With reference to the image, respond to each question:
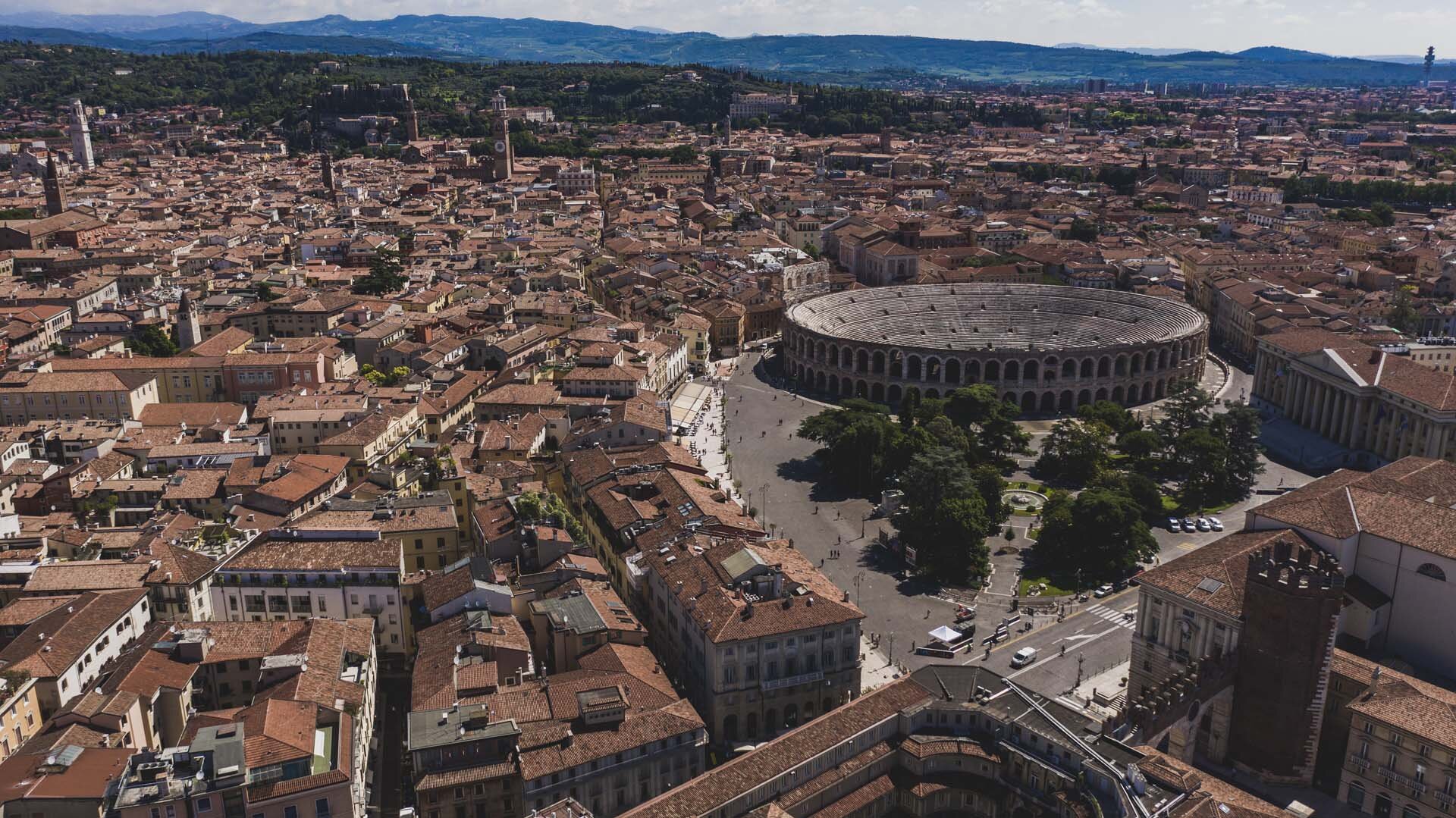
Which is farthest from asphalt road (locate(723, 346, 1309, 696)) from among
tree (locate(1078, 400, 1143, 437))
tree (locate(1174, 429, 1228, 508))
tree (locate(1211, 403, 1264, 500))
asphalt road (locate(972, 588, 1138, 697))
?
tree (locate(1078, 400, 1143, 437))

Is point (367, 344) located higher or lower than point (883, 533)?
higher

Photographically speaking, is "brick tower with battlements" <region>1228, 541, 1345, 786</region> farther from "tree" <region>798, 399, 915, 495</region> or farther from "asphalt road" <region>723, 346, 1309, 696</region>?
"tree" <region>798, 399, 915, 495</region>

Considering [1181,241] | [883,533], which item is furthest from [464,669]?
[1181,241]

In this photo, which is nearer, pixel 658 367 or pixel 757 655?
pixel 757 655

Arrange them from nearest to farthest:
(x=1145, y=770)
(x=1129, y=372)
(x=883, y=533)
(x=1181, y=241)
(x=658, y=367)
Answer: (x=1145, y=770) → (x=883, y=533) → (x=658, y=367) → (x=1129, y=372) → (x=1181, y=241)

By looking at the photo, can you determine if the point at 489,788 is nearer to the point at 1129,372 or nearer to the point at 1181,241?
the point at 1129,372

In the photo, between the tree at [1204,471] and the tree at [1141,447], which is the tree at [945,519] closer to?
the tree at [1204,471]

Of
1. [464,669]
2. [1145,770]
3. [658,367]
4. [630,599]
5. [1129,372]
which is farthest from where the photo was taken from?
[1129,372]
